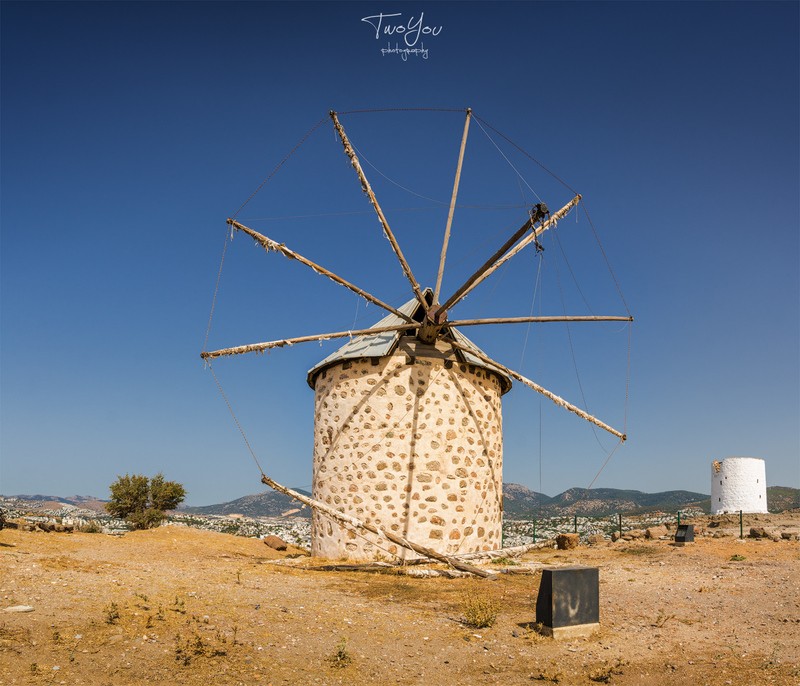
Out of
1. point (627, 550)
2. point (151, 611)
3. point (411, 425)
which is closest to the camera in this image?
point (151, 611)

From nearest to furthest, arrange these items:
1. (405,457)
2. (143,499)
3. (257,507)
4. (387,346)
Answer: (405,457) → (387,346) → (143,499) → (257,507)

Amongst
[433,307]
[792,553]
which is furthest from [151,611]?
[792,553]

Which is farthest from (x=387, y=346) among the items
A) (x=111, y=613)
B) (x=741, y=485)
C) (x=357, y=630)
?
(x=741, y=485)

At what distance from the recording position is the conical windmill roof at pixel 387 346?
12.6 m

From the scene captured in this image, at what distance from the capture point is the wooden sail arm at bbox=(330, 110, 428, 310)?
12.5m

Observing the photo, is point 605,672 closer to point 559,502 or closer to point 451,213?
point 451,213

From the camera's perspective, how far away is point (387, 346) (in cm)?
1255

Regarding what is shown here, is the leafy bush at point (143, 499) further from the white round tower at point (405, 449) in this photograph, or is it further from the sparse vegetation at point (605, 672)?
the sparse vegetation at point (605, 672)

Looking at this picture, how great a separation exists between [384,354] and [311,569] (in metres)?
4.23

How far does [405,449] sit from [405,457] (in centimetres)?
15

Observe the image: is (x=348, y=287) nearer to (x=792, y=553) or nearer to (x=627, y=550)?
(x=627, y=550)

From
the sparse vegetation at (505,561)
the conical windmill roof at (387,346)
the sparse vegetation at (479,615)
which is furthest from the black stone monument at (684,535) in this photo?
the sparse vegetation at (479,615)

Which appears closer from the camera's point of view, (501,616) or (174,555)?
(501,616)

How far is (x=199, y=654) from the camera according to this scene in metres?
5.30
